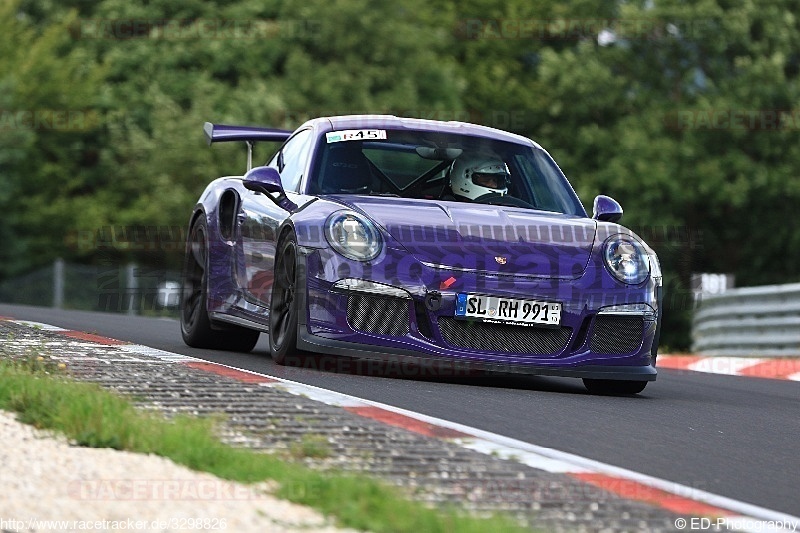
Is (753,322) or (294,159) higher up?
(294,159)

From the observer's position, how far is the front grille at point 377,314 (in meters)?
8.52

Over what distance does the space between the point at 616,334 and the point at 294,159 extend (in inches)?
95.8

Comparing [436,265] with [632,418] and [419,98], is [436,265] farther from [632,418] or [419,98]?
[419,98]

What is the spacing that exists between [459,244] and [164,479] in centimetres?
390

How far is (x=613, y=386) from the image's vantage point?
9.31m

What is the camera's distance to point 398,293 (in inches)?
334

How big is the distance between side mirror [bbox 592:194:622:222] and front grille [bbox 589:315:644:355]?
33.6 inches

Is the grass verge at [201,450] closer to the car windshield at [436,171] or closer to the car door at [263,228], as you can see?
the car door at [263,228]

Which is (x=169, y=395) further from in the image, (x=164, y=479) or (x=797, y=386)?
(x=797, y=386)

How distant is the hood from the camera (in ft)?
28.3

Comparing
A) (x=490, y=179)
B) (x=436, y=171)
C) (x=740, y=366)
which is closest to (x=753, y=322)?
(x=740, y=366)

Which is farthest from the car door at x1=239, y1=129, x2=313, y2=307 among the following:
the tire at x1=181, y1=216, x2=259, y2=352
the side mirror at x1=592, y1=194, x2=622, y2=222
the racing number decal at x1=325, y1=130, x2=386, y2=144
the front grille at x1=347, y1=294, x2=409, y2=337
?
the side mirror at x1=592, y1=194, x2=622, y2=222

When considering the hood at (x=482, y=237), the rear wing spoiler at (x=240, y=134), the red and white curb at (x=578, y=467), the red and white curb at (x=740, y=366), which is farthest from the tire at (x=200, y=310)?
the red and white curb at (x=740, y=366)

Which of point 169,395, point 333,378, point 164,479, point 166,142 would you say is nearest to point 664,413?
point 333,378
